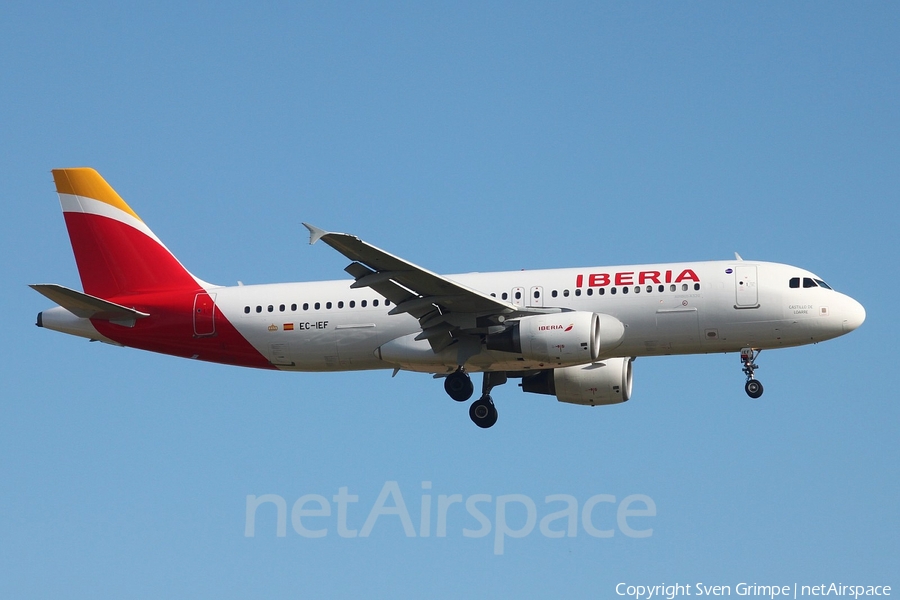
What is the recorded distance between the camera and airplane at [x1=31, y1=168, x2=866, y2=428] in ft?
117

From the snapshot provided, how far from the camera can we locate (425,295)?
1403 inches

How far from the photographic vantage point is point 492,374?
3916cm

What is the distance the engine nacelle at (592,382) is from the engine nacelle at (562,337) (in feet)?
12.1

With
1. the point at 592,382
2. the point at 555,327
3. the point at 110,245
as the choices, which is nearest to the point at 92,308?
the point at 110,245

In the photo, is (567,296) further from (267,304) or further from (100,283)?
(100,283)

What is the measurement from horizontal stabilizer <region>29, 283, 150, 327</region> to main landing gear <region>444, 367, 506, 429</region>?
10053 mm

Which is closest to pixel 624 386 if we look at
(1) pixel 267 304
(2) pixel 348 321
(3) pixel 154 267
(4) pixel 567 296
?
(4) pixel 567 296

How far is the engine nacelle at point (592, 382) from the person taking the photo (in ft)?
130

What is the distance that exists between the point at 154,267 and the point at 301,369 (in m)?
6.16

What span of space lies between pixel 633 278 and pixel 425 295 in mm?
6137

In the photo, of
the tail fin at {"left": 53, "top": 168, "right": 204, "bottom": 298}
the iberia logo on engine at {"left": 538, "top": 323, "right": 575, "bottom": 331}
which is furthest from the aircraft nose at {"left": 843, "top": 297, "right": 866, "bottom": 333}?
the tail fin at {"left": 53, "top": 168, "right": 204, "bottom": 298}

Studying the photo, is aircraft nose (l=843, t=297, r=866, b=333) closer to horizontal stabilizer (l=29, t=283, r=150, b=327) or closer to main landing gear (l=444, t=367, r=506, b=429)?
main landing gear (l=444, t=367, r=506, b=429)

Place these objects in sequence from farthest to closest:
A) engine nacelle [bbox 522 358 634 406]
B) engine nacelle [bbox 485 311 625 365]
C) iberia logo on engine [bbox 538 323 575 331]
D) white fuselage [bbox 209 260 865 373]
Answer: engine nacelle [bbox 522 358 634 406]
white fuselage [bbox 209 260 865 373]
iberia logo on engine [bbox 538 323 575 331]
engine nacelle [bbox 485 311 625 365]

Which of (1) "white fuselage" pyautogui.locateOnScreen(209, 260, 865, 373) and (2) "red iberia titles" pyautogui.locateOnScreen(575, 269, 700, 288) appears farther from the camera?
(2) "red iberia titles" pyautogui.locateOnScreen(575, 269, 700, 288)
